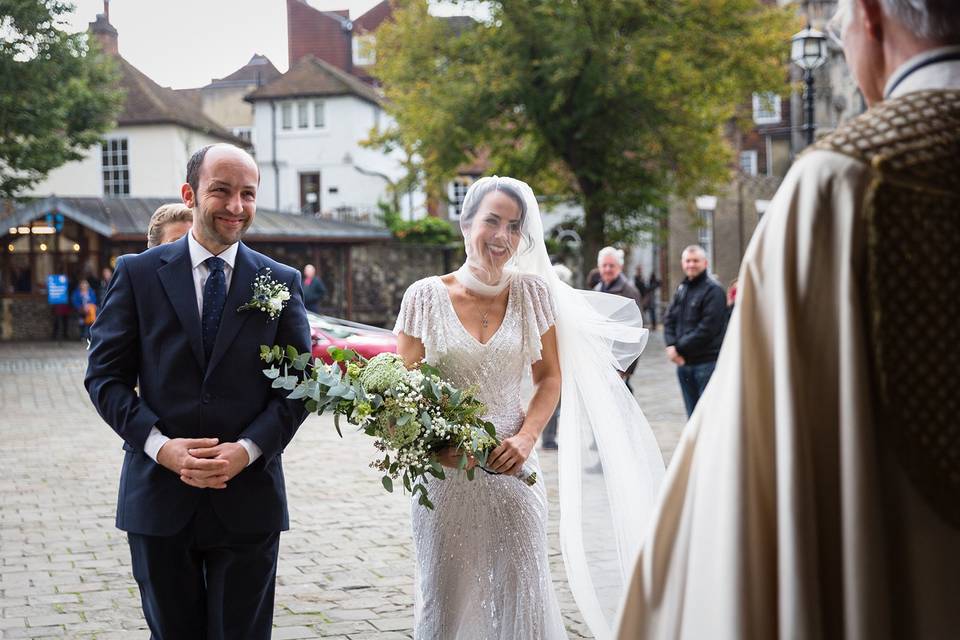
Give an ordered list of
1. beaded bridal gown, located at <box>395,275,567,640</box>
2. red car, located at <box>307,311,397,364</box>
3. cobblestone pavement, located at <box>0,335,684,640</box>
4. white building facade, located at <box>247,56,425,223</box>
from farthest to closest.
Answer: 1. white building facade, located at <box>247,56,425,223</box>
2. red car, located at <box>307,311,397,364</box>
3. cobblestone pavement, located at <box>0,335,684,640</box>
4. beaded bridal gown, located at <box>395,275,567,640</box>

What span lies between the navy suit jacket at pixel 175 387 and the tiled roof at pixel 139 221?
Answer: 3234 cm

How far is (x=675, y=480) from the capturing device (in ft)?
6.10

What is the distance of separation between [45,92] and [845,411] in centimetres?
3033

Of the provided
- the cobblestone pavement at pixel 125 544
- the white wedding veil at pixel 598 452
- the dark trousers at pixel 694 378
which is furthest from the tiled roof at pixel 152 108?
the white wedding veil at pixel 598 452

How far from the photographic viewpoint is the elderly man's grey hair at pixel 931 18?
1.81 m

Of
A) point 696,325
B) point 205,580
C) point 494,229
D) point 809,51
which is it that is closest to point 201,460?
point 205,580

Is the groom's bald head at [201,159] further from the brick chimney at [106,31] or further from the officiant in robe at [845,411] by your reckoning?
the brick chimney at [106,31]

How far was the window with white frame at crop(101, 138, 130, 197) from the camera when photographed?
45.9 metres

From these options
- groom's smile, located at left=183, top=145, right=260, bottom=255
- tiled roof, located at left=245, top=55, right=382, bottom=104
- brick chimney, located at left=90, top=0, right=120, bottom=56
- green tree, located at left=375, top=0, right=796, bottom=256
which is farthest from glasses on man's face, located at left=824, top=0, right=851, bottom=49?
tiled roof, located at left=245, top=55, right=382, bottom=104

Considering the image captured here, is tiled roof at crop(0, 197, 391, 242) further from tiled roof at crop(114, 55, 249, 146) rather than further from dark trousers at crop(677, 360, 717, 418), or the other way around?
dark trousers at crop(677, 360, 717, 418)

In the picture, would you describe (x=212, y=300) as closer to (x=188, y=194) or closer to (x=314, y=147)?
(x=188, y=194)

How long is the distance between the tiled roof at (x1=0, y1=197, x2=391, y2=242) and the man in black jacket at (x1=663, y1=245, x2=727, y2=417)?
27353mm

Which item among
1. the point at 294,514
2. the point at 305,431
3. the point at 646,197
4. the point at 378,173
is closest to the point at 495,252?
the point at 294,514

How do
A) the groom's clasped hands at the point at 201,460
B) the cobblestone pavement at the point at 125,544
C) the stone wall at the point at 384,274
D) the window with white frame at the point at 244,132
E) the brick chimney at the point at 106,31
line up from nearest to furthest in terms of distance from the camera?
the groom's clasped hands at the point at 201,460 < the cobblestone pavement at the point at 125,544 < the stone wall at the point at 384,274 < the brick chimney at the point at 106,31 < the window with white frame at the point at 244,132
